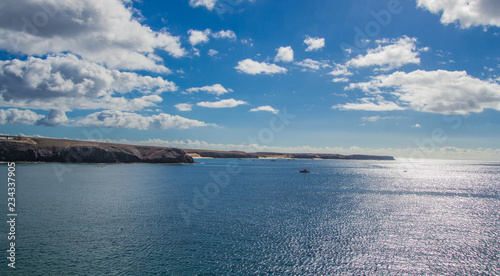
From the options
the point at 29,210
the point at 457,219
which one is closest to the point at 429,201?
the point at 457,219

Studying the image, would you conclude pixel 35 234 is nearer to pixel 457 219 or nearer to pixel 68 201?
pixel 68 201

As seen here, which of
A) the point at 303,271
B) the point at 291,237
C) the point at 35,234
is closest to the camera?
the point at 303,271

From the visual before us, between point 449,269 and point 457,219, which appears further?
point 457,219

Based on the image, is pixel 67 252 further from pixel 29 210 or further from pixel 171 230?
pixel 29 210

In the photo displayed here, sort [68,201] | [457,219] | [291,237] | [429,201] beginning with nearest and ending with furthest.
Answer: [291,237], [457,219], [68,201], [429,201]

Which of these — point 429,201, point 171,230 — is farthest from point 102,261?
point 429,201

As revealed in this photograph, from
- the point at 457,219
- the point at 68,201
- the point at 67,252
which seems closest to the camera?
the point at 67,252

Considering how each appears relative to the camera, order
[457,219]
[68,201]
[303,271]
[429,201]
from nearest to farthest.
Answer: [303,271] < [457,219] < [68,201] < [429,201]

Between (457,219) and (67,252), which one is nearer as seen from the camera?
(67,252)
